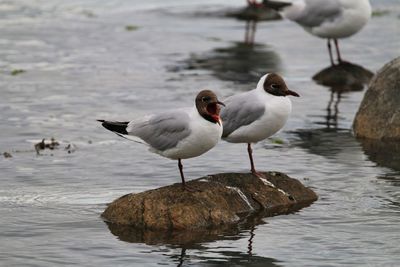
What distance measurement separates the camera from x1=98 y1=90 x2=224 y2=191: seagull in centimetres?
1155

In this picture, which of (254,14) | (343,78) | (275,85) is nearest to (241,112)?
(275,85)

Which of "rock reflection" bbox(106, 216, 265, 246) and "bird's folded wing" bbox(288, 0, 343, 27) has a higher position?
"bird's folded wing" bbox(288, 0, 343, 27)

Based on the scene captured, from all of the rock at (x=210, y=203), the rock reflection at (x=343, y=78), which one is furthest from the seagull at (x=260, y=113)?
the rock reflection at (x=343, y=78)

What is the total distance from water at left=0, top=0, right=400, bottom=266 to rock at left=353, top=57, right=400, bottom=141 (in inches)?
14.2

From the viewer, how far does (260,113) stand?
1262cm

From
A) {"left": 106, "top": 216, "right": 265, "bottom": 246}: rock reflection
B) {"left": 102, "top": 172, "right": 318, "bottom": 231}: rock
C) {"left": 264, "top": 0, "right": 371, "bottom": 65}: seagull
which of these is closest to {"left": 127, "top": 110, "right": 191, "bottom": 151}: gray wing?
{"left": 102, "top": 172, "right": 318, "bottom": 231}: rock

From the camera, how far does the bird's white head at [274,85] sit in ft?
41.4

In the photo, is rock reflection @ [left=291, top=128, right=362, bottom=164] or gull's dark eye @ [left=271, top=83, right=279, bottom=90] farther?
rock reflection @ [left=291, top=128, right=362, bottom=164]

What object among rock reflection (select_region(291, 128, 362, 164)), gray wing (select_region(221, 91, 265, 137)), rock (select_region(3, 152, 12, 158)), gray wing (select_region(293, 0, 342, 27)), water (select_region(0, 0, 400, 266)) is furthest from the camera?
gray wing (select_region(293, 0, 342, 27))

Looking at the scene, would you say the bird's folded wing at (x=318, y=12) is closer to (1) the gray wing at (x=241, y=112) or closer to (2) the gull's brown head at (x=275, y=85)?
(1) the gray wing at (x=241, y=112)

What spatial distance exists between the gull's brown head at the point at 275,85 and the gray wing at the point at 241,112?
0.20 meters

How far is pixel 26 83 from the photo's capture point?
819 inches

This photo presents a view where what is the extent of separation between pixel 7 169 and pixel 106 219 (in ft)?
9.42

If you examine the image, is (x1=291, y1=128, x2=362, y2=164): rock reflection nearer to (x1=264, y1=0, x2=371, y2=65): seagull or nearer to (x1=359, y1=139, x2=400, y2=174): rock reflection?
(x1=359, y1=139, x2=400, y2=174): rock reflection
